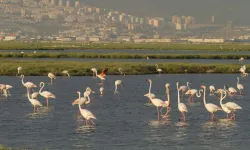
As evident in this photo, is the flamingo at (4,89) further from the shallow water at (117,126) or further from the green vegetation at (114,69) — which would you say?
the green vegetation at (114,69)

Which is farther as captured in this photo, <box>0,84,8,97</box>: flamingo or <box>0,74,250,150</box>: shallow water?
<box>0,84,8,97</box>: flamingo

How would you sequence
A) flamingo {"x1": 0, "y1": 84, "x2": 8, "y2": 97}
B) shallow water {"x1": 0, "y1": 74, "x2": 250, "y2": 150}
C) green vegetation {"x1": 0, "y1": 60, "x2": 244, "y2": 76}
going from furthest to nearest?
1. green vegetation {"x1": 0, "y1": 60, "x2": 244, "y2": 76}
2. flamingo {"x1": 0, "y1": 84, "x2": 8, "y2": 97}
3. shallow water {"x1": 0, "y1": 74, "x2": 250, "y2": 150}

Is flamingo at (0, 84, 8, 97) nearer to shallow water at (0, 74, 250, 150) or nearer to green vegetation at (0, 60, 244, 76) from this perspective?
shallow water at (0, 74, 250, 150)

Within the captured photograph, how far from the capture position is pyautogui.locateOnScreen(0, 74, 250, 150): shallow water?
26484 mm

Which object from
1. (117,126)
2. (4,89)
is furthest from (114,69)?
(117,126)

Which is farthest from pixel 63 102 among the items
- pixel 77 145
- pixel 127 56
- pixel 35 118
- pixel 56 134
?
pixel 127 56

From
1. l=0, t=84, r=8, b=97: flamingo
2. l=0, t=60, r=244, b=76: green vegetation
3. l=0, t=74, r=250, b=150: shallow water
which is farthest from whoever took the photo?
l=0, t=60, r=244, b=76: green vegetation

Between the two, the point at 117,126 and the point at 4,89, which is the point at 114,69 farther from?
the point at 117,126

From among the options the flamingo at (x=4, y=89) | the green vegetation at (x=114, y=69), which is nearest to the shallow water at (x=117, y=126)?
the flamingo at (x=4, y=89)

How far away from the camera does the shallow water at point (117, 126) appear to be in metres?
26.5

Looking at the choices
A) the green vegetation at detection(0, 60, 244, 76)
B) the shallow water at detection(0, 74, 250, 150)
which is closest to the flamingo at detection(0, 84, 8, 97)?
the shallow water at detection(0, 74, 250, 150)

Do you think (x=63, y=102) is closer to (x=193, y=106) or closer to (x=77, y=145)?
(x=193, y=106)

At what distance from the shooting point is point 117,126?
30359 mm

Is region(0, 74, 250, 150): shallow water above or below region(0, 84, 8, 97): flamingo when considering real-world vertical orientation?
below
